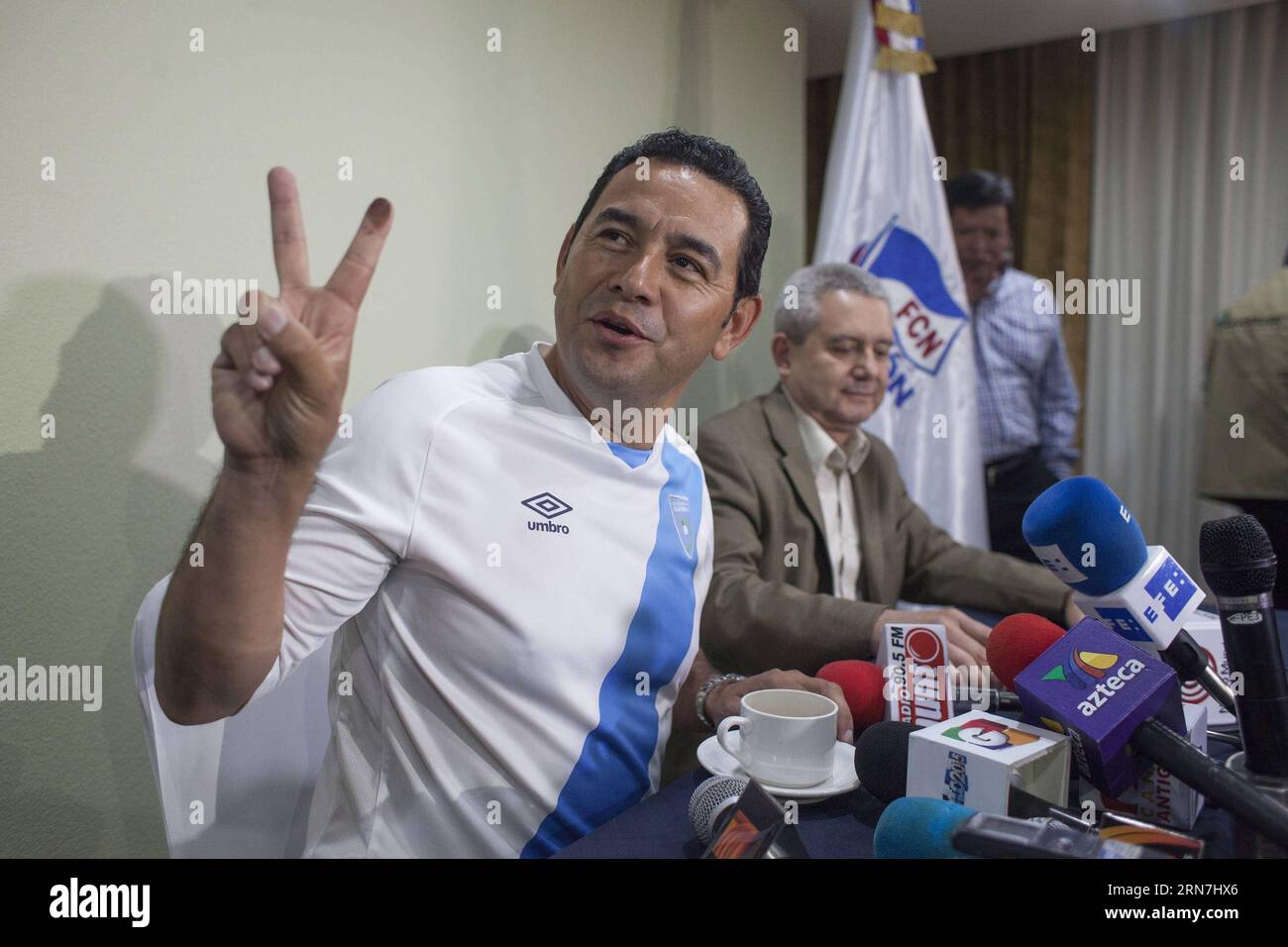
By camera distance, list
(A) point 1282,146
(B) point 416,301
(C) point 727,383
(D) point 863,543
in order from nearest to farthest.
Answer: (B) point 416,301 → (D) point 863,543 → (C) point 727,383 → (A) point 1282,146

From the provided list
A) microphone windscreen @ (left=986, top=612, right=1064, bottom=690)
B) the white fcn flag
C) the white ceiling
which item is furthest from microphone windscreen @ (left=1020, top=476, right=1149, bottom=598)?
the white ceiling

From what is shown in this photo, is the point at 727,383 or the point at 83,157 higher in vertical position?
the point at 83,157

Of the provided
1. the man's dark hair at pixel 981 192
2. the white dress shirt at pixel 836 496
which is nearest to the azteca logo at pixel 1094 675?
the white dress shirt at pixel 836 496

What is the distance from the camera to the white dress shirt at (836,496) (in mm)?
1783

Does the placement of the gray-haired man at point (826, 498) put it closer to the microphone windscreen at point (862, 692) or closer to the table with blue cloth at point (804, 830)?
the microphone windscreen at point (862, 692)

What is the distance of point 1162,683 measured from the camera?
0.70 m

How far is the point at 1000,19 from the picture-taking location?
3123 millimetres

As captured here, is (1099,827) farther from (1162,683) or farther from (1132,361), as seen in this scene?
(1132,361)

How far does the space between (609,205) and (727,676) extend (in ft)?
1.94

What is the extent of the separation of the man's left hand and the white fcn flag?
1611mm

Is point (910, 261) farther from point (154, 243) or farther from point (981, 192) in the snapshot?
point (154, 243)

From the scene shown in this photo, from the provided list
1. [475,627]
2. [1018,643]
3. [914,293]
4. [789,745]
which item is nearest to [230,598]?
[475,627]
